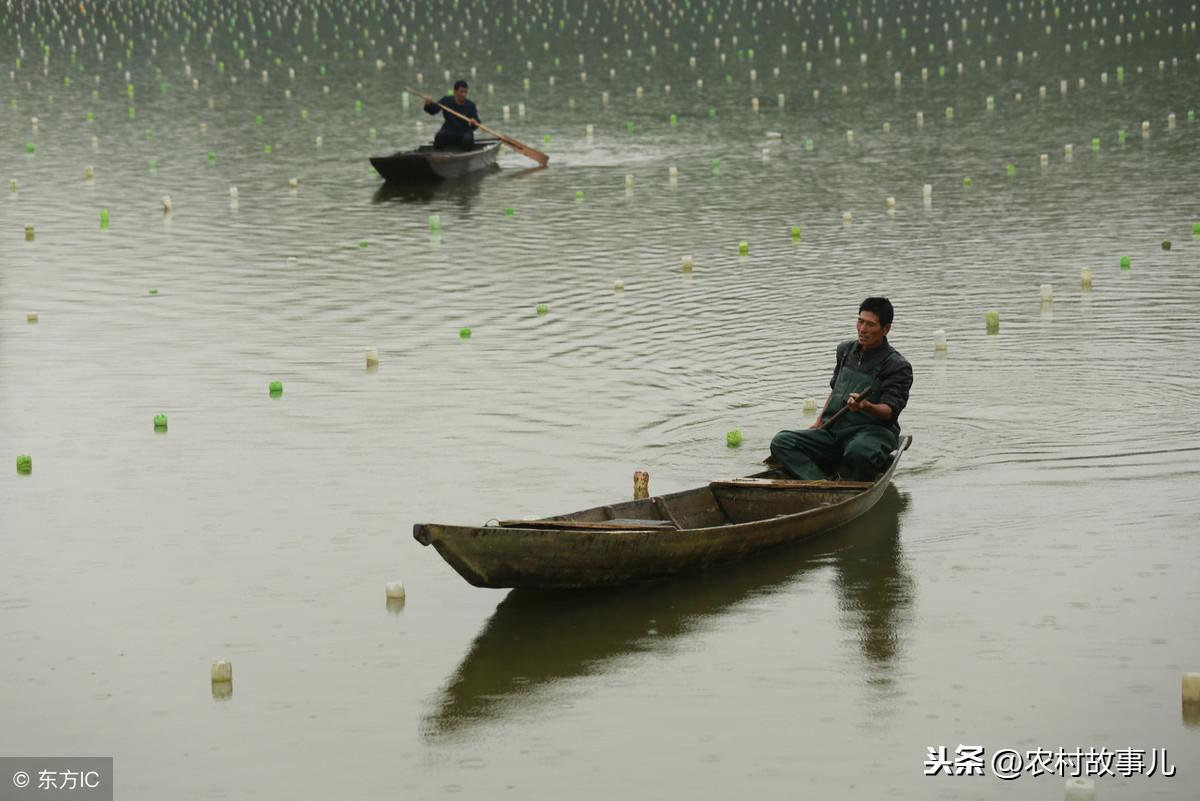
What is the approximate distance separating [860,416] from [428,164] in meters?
18.4

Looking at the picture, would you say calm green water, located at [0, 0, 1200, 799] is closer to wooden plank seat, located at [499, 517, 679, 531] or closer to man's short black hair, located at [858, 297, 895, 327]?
wooden plank seat, located at [499, 517, 679, 531]

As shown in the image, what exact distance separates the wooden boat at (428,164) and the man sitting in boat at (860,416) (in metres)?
17.9

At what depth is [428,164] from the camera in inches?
1222

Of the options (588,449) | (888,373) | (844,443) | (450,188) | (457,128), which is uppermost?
(457,128)

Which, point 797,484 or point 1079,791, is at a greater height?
point 797,484

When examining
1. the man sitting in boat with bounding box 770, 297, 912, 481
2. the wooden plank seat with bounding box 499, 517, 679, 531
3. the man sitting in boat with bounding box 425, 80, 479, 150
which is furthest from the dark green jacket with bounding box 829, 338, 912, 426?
the man sitting in boat with bounding box 425, 80, 479, 150

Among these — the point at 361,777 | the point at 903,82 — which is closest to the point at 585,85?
the point at 903,82

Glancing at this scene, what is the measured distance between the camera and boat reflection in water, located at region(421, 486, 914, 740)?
10406mm

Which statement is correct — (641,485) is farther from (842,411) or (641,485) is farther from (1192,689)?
(1192,689)

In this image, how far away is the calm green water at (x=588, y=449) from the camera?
385 inches

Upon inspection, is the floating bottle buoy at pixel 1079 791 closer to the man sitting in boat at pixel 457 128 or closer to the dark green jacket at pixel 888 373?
the dark green jacket at pixel 888 373

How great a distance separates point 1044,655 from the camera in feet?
34.8

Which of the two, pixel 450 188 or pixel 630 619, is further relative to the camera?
pixel 450 188

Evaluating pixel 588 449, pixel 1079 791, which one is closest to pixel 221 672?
pixel 1079 791
